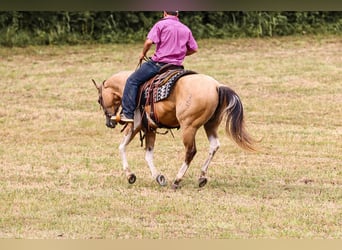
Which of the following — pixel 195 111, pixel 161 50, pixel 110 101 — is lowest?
pixel 110 101

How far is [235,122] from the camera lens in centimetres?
826

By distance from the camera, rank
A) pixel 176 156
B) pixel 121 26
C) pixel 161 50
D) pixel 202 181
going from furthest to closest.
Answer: pixel 121 26 → pixel 176 156 → pixel 202 181 → pixel 161 50

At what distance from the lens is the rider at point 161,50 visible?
8109 mm

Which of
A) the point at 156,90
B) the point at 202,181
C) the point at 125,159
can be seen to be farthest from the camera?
the point at 125,159

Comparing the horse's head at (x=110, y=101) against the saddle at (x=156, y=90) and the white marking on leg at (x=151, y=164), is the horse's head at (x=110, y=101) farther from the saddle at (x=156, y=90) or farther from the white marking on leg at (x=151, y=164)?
the white marking on leg at (x=151, y=164)

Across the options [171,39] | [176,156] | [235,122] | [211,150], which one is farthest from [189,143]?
[176,156]

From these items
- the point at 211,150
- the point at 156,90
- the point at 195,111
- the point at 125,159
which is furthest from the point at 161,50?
the point at 125,159

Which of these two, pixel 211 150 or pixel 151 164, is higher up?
pixel 211 150

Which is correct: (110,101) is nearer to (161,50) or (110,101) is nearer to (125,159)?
(125,159)

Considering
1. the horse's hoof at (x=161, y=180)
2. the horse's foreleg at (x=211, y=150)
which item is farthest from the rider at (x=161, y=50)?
the horse's foreleg at (x=211, y=150)

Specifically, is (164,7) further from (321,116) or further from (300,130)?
(321,116)

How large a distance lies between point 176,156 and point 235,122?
3597 millimetres

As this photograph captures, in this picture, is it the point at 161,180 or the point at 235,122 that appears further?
the point at 161,180

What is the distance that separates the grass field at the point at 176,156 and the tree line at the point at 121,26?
0.24 meters
